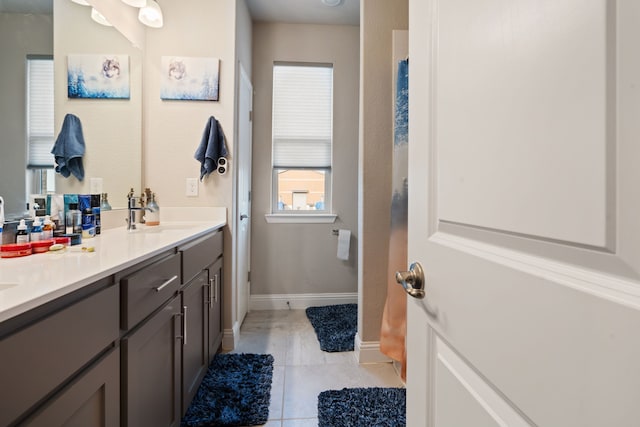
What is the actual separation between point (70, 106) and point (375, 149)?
64.4 inches

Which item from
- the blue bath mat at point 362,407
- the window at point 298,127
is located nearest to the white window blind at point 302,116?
the window at point 298,127

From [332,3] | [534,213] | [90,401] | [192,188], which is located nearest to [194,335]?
[90,401]

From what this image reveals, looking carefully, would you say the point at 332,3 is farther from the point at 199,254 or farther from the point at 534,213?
the point at 534,213

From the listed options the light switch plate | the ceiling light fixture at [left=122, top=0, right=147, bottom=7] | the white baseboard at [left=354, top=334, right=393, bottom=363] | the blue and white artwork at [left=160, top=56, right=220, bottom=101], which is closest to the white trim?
the white baseboard at [left=354, top=334, right=393, bottom=363]

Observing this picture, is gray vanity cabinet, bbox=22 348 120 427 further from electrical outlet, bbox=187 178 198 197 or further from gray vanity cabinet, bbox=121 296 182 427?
electrical outlet, bbox=187 178 198 197

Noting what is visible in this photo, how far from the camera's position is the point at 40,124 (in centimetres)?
125

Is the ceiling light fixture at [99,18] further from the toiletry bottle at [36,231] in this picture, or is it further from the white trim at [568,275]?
the white trim at [568,275]

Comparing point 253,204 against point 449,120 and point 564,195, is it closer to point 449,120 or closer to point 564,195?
point 449,120

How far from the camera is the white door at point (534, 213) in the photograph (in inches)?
11.7

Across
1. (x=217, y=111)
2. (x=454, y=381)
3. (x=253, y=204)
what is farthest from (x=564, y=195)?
(x=253, y=204)

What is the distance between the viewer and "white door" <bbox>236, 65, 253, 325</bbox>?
2.34m

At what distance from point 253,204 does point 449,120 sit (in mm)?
2515

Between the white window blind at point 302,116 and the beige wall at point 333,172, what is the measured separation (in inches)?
3.0

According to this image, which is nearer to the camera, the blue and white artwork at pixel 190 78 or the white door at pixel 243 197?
the blue and white artwork at pixel 190 78
